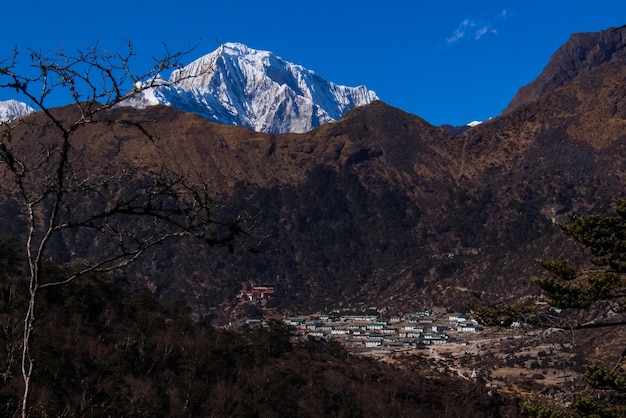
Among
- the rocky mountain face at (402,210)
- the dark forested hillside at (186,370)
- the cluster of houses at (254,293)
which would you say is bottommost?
the dark forested hillside at (186,370)

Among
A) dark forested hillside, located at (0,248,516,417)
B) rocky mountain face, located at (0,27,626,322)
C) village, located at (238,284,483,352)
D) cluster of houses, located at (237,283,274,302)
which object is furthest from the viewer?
cluster of houses, located at (237,283,274,302)

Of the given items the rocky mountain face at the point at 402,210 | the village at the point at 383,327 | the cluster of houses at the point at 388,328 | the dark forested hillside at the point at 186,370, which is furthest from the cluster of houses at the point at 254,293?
the dark forested hillside at the point at 186,370

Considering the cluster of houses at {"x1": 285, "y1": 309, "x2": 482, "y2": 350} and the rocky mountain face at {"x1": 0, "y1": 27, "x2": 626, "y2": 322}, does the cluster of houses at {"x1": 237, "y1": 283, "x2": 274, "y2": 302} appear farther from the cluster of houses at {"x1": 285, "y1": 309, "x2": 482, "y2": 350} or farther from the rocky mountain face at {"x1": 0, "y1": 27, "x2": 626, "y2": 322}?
the cluster of houses at {"x1": 285, "y1": 309, "x2": 482, "y2": 350}

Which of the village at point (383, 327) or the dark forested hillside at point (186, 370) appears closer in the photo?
the dark forested hillside at point (186, 370)

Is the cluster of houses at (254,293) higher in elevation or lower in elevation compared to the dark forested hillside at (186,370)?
higher

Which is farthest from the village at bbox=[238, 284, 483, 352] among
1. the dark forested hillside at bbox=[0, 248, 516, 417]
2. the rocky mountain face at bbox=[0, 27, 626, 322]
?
the dark forested hillside at bbox=[0, 248, 516, 417]

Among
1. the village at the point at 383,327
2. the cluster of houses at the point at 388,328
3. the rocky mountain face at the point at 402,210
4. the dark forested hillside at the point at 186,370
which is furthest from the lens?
the rocky mountain face at the point at 402,210

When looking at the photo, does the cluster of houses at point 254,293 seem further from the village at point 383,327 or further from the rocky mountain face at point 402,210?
the rocky mountain face at point 402,210

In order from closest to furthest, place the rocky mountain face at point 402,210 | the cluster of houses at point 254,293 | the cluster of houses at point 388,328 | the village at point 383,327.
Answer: the village at point 383,327, the cluster of houses at point 388,328, the rocky mountain face at point 402,210, the cluster of houses at point 254,293
